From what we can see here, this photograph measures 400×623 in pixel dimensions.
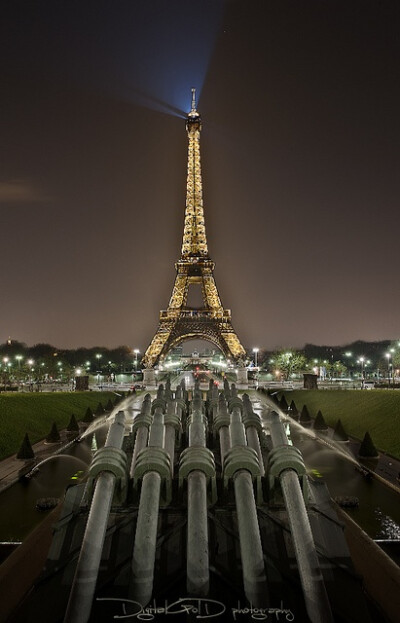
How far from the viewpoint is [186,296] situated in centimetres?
9669

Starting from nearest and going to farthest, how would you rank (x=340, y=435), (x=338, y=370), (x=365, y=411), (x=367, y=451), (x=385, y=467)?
(x=385, y=467) → (x=367, y=451) → (x=340, y=435) → (x=365, y=411) → (x=338, y=370)

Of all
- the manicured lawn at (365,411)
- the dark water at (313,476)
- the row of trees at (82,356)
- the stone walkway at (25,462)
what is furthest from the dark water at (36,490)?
the row of trees at (82,356)

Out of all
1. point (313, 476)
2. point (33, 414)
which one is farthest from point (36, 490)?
point (33, 414)

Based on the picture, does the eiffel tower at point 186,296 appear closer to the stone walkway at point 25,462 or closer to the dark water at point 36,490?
the stone walkway at point 25,462

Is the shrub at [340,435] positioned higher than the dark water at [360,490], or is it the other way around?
the shrub at [340,435]

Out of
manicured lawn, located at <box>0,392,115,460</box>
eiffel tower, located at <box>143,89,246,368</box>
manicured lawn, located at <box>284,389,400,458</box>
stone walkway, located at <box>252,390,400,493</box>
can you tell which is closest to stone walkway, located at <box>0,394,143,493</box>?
manicured lawn, located at <box>0,392,115,460</box>

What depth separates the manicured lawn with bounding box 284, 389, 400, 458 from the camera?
28.3 metres

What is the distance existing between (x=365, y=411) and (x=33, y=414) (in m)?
24.1

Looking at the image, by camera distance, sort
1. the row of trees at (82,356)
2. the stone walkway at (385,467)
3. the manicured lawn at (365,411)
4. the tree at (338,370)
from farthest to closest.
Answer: the row of trees at (82,356) → the tree at (338,370) → the manicured lawn at (365,411) → the stone walkway at (385,467)

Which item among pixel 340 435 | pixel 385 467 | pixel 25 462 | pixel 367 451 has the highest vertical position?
pixel 340 435

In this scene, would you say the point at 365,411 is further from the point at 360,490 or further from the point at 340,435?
the point at 360,490

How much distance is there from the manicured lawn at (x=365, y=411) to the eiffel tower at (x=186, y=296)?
39788 mm

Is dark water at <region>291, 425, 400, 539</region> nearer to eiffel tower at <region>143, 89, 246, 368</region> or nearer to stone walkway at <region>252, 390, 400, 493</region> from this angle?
stone walkway at <region>252, 390, 400, 493</region>

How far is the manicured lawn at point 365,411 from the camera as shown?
2830 cm
